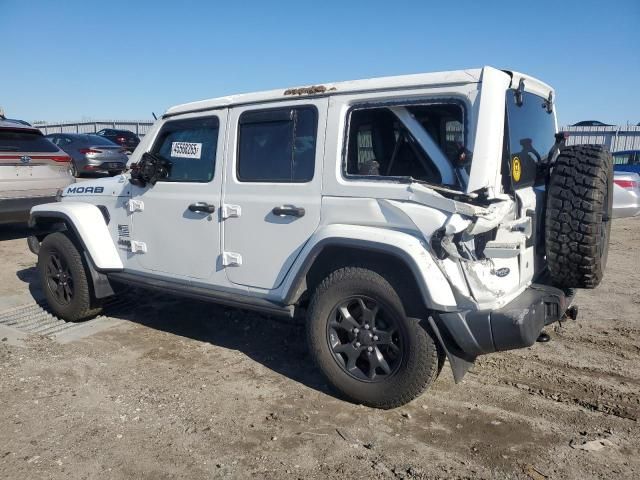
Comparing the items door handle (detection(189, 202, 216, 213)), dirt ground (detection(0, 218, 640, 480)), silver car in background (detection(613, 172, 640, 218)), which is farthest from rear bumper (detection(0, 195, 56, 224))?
silver car in background (detection(613, 172, 640, 218))

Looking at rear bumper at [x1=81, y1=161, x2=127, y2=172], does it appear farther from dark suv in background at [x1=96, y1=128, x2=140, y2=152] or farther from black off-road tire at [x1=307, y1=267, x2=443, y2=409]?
black off-road tire at [x1=307, y1=267, x2=443, y2=409]

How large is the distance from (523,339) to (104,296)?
3.59m

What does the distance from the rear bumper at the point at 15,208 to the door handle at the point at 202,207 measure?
4.75 metres

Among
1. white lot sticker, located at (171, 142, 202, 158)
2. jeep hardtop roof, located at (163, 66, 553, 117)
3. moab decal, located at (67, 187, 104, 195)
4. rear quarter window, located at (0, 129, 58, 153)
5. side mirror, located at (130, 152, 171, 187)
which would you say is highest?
jeep hardtop roof, located at (163, 66, 553, 117)

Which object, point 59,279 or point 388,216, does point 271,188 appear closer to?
point 388,216

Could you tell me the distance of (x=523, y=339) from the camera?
291cm

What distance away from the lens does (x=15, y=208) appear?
7.53 meters

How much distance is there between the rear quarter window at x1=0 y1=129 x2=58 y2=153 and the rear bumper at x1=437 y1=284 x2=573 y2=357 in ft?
23.2


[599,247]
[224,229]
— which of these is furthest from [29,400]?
[599,247]

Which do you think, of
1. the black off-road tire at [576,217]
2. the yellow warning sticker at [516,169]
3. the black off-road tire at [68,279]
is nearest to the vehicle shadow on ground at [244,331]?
the black off-road tire at [68,279]

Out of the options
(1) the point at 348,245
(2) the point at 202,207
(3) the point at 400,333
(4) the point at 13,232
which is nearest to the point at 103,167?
(4) the point at 13,232

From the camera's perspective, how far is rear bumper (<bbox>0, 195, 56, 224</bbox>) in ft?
24.3

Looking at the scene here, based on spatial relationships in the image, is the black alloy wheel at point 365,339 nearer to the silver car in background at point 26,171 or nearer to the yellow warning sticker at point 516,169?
the yellow warning sticker at point 516,169

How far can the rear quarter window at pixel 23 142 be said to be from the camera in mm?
7680
